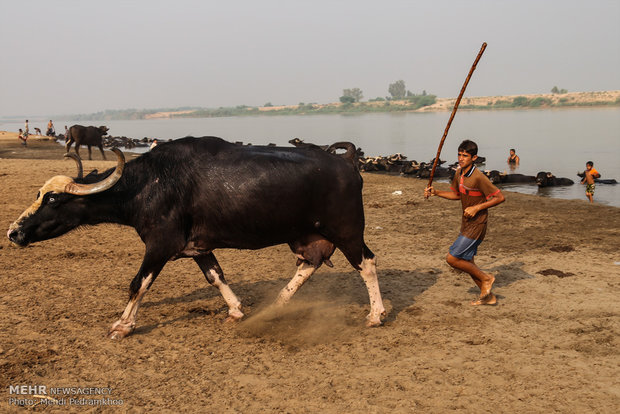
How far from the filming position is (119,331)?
18.5 ft

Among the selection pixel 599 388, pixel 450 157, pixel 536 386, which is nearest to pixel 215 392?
pixel 536 386

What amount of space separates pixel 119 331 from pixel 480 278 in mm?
4269

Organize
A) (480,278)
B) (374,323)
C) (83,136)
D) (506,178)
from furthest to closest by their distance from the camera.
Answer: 1. (83,136)
2. (506,178)
3. (480,278)
4. (374,323)

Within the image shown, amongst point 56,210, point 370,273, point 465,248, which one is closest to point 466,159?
point 465,248

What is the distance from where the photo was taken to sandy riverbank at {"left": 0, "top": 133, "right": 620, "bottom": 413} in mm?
4449

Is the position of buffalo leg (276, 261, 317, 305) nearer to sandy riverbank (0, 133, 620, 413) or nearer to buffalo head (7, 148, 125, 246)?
sandy riverbank (0, 133, 620, 413)

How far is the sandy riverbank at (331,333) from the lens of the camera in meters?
4.45

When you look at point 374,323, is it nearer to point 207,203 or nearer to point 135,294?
point 207,203

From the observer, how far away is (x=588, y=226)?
10.6m

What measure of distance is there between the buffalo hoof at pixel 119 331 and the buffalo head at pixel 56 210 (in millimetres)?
1271

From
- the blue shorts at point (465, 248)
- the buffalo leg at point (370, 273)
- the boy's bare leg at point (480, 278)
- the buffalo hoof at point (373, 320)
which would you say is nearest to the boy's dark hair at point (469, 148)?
the blue shorts at point (465, 248)

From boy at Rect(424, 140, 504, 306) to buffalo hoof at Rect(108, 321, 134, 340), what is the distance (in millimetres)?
3699

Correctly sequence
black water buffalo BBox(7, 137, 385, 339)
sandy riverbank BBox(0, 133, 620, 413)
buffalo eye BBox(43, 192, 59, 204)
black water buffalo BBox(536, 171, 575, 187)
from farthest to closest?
black water buffalo BBox(536, 171, 575, 187) → buffalo eye BBox(43, 192, 59, 204) → black water buffalo BBox(7, 137, 385, 339) → sandy riverbank BBox(0, 133, 620, 413)

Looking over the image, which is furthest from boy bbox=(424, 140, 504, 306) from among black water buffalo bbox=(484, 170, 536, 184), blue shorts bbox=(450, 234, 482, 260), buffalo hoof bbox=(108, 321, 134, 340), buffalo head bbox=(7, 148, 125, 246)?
black water buffalo bbox=(484, 170, 536, 184)
